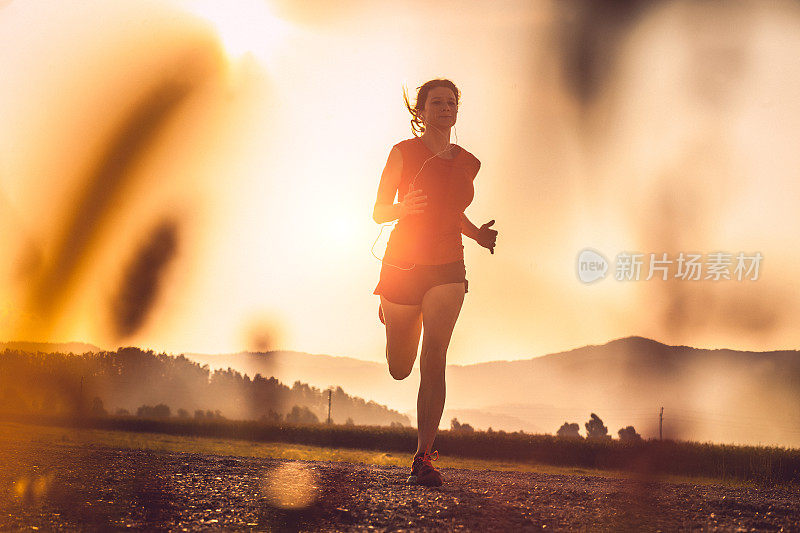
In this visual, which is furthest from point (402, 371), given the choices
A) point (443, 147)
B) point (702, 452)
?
point (702, 452)

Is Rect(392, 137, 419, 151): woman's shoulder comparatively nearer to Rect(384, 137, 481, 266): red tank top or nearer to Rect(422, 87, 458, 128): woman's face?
Rect(384, 137, 481, 266): red tank top

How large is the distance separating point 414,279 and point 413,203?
612 mm

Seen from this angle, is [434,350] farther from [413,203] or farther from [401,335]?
[413,203]

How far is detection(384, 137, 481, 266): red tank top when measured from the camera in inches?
212

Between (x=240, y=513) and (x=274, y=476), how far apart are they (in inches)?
59.4

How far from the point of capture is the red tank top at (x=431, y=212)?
5.39 meters

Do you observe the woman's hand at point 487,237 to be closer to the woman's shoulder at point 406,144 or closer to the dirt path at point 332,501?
the woman's shoulder at point 406,144

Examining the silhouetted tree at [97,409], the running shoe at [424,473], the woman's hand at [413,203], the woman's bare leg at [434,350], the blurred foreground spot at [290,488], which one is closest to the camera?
the blurred foreground spot at [290,488]

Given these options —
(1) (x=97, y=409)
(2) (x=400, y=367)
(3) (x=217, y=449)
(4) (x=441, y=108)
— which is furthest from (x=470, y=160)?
(1) (x=97, y=409)

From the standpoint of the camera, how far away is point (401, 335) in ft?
18.5

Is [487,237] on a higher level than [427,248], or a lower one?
higher

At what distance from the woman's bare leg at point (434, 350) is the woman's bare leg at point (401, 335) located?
0.68 ft

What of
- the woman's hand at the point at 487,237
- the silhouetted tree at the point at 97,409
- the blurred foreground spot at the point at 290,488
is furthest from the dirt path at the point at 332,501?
the silhouetted tree at the point at 97,409

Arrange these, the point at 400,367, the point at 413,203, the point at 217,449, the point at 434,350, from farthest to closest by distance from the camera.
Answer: the point at 217,449
the point at 400,367
the point at 434,350
the point at 413,203
